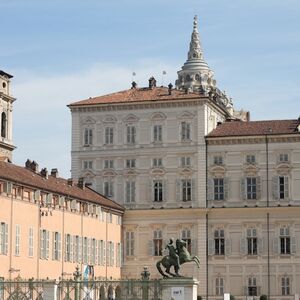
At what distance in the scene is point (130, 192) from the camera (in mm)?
74750

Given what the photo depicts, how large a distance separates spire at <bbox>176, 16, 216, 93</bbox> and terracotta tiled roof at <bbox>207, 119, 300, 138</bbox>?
179ft

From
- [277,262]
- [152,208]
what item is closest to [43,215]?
[152,208]

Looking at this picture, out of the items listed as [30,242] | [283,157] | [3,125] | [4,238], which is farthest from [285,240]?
Answer: [4,238]

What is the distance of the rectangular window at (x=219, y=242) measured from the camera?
72438mm

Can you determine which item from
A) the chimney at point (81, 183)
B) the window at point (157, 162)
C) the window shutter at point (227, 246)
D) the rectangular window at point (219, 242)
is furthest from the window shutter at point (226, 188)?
the chimney at point (81, 183)

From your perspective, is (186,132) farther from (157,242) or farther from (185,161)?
(157,242)

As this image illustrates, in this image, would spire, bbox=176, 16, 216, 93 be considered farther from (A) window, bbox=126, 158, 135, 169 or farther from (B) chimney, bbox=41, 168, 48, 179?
(B) chimney, bbox=41, 168, 48, 179

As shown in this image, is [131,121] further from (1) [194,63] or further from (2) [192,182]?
(1) [194,63]

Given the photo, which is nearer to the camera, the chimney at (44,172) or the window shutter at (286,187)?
the chimney at (44,172)

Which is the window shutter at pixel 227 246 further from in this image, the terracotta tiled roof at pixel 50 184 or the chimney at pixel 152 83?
the chimney at pixel 152 83

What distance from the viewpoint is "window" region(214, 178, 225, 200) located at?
73.0 m

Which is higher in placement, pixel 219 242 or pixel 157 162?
pixel 157 162

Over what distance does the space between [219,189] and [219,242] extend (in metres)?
4.20

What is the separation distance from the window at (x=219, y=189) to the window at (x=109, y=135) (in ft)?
30.7
